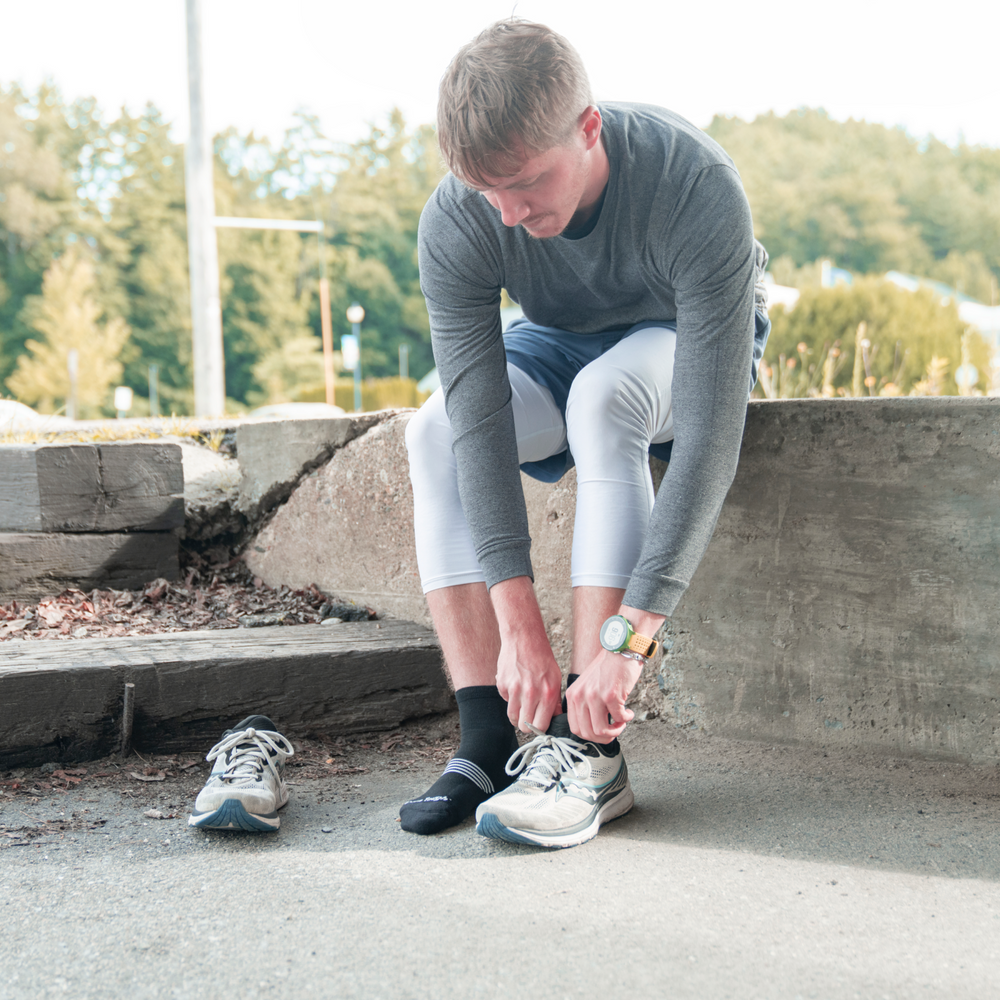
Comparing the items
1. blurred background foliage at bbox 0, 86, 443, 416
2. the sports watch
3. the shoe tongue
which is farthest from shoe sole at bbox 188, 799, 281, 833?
blurred background foliage at bbox 0, 86, 443, 416

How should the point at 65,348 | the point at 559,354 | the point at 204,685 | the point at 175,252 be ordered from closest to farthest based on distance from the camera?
the point at 559,354
the point at 204,685
the point at 65,348
the point at 175,252

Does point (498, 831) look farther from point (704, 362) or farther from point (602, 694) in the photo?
point (704, 362)

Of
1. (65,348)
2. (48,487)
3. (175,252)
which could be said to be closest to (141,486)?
(48,487)

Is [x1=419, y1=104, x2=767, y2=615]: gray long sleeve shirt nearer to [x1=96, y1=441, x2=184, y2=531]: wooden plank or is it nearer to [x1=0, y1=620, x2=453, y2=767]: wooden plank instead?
[x1=0, y1=620, x2=453, y2=767]: wooden plank

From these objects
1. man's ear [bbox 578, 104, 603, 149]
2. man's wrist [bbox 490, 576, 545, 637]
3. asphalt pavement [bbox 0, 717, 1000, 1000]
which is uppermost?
man's ear [bbox 578, 104, 603, 149]

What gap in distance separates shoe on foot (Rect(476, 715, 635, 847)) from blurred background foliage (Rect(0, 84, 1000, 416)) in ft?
81.2

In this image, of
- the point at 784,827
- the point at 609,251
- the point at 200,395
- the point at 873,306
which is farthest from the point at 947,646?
the point at 873,306

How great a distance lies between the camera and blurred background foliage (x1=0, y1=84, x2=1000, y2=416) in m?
36.6

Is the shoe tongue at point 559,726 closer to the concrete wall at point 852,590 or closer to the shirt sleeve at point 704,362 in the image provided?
the shirt sleeve at point 704,362

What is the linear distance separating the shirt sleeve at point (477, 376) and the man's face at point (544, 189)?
20cm

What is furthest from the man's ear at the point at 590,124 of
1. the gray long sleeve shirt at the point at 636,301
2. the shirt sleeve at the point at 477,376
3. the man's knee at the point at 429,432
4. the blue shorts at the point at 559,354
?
the man's knee at the point at 429,432

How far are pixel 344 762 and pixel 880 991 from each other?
1.24 meters

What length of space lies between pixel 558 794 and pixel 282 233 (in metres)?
44.6

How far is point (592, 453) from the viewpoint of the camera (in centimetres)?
161
